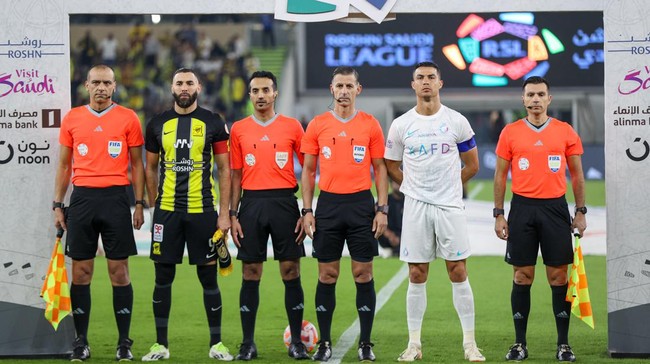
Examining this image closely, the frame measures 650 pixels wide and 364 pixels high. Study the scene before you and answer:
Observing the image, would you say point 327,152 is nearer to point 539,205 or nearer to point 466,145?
point 466,145

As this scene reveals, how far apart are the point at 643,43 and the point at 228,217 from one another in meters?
3.69

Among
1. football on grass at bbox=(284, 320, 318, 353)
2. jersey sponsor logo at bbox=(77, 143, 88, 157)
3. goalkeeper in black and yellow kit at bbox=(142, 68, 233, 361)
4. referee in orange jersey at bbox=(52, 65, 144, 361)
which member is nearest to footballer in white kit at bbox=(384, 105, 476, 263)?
football on grass at bbox=(284, 320, 318, 353)

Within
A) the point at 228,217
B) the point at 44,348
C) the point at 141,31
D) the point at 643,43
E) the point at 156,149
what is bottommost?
the point at 44,348

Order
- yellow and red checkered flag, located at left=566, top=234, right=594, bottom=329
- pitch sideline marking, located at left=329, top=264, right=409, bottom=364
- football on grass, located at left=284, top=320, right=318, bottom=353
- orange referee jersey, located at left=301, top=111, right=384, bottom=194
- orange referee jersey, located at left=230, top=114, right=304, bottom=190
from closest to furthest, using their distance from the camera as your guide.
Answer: yellow and red checkered flag, located at left=566, top=234, right=594, bottom=329
orange referee jersey, located at left=301, top=111, right=384, bottom=194
orange referee jersey, located at left=230, top=114, right=304, bottom=190
pitch sideline marking, located at left=329, top=264, right=409, bottom=364
football on grass, located at left=284, top=320, right=318, bottom=353

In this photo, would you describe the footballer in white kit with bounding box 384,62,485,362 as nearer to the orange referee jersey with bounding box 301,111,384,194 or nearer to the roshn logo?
the orange referee jersey with bounding box 301,111,384,194

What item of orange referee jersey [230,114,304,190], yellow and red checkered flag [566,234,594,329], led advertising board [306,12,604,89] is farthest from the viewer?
led advertising board [306,12,604,89]

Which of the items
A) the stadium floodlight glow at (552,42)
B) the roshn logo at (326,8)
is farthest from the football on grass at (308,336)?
the stadium floodlight glow at (552,42)

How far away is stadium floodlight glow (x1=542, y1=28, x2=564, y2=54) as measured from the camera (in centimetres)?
2758

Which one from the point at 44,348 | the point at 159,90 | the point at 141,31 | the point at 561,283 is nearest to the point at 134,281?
the point at 44,348

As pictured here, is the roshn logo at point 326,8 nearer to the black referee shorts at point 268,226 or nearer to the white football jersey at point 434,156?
the white football jersey at point 434,156

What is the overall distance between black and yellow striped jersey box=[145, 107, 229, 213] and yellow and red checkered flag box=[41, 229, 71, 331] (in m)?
0.93

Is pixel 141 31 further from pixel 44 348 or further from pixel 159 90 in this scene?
pixel 44 348

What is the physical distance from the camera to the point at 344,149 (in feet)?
28.3

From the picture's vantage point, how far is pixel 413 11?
8.96m
